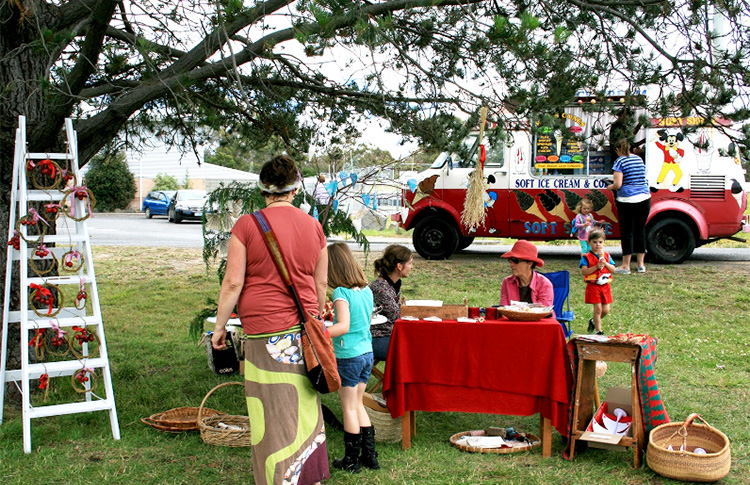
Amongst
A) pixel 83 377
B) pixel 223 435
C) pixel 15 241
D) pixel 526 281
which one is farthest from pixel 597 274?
pixel 15 241

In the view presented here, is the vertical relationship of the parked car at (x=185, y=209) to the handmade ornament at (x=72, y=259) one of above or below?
above

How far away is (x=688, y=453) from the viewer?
155 inches

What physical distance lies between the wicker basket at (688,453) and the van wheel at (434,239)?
24.7 ft

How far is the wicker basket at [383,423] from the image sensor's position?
15.5ft

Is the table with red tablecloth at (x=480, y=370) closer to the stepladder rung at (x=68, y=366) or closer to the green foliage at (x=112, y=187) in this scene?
the stepladder rung at (x=68, y=366)

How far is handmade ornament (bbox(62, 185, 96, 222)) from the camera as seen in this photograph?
4.86 m

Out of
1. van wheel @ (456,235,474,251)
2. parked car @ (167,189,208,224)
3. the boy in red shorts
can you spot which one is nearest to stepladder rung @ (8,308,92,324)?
the boy in red shorts

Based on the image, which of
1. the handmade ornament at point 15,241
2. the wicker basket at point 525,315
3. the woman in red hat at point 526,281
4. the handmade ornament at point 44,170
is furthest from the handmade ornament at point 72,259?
the woman in red hat at point 526,281

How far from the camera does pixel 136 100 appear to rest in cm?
524

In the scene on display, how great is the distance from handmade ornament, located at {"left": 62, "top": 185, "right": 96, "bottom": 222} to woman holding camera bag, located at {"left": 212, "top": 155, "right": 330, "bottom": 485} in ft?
6.06

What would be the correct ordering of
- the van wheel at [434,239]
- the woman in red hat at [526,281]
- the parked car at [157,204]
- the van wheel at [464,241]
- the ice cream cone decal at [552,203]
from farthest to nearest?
the parked car at [157,204] < the van wheel at [464,241] < the van wheel at [434,239] < the ice cream cone decal at [552,203] < the woman in red hat at [526,281]

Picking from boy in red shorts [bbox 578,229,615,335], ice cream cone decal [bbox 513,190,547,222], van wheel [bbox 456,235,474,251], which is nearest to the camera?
boy in red shorts [bbox 578,229,615,335]

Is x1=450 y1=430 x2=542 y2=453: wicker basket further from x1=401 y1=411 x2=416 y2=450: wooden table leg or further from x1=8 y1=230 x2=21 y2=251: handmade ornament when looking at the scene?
x1=8 y1=230 x2=21 y2=251: handmade ornament

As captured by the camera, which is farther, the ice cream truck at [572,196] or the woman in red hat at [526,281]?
the ice cream truck at [572,196]
